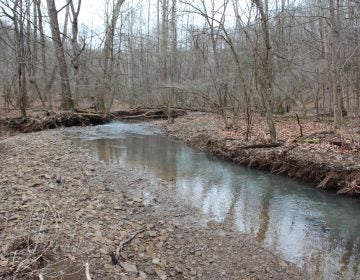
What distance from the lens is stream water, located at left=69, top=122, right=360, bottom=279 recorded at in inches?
218

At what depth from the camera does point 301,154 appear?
32.9ft

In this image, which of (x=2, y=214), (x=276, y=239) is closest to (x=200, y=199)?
(x=276, y=239)

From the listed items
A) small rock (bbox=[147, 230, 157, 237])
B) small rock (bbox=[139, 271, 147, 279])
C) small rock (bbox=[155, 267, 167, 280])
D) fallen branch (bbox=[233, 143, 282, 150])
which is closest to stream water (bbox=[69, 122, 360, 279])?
fallen branch (bbox=[233, 143, 282, 150])

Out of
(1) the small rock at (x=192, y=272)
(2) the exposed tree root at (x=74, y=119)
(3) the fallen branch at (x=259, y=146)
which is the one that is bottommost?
(1) the small rock at (x=192, y=272)

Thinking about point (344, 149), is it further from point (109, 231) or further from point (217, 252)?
point (109, 231)

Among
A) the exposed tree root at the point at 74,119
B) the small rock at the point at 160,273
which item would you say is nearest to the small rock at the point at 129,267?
the small rock at the point at 160,273

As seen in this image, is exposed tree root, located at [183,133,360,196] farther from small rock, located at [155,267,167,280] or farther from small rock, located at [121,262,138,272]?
small rock, located at [121,262,138,272]

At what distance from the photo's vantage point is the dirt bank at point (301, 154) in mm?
8695

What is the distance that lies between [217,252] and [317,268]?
1465 millimetres

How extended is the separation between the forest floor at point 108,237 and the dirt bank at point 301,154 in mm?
3907

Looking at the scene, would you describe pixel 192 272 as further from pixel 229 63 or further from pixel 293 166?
pixel 229 63

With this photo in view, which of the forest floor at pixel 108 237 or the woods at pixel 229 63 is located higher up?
the woods at pixel 229 63

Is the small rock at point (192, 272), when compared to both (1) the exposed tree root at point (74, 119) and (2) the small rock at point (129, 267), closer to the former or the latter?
(2) the small rock at point (129, 267)

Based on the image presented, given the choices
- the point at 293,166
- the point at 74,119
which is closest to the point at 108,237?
the point at 293,166
